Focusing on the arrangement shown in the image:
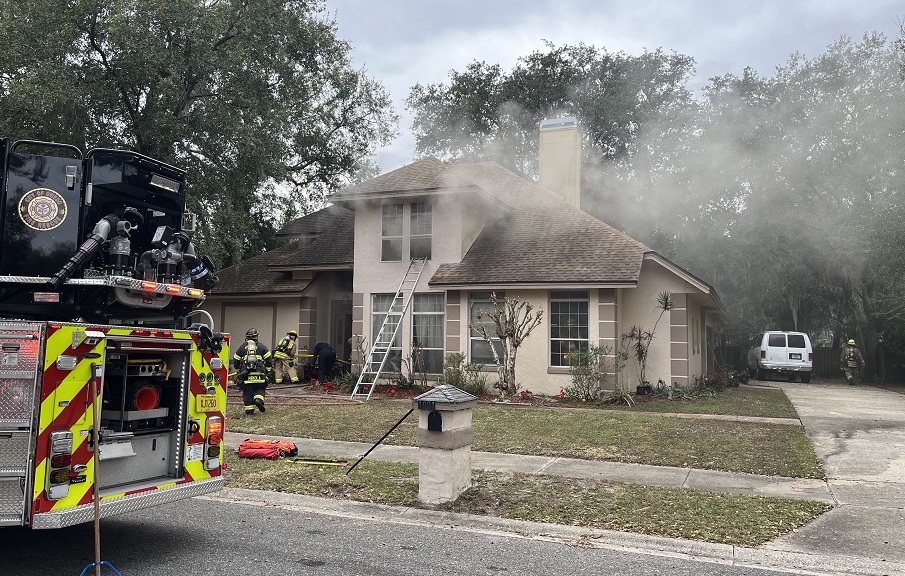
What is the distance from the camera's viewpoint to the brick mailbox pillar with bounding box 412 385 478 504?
632 cm

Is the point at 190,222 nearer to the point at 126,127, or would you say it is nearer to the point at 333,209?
the point at 126,127

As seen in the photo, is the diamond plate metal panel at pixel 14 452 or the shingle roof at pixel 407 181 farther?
the shingle roof at pixel 407 181

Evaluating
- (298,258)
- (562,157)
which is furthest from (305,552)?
(562,157)

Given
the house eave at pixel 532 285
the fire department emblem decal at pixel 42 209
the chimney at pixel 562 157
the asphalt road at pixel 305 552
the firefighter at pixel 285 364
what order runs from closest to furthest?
the asphalt road at pixel 305 552
the fire department emblem decal at pixel 42 209
the house eave at pixel 532 285
the firefighter at pixel 285 364
the chimney at pixel 562 157

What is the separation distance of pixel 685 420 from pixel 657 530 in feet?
21.9

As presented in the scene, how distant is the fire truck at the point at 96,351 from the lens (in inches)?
160

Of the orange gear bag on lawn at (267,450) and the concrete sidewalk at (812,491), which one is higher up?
the orange gear bag on lawn at (267,450)

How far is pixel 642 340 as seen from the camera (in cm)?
1578

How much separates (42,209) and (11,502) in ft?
7.02

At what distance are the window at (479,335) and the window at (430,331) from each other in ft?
2.81

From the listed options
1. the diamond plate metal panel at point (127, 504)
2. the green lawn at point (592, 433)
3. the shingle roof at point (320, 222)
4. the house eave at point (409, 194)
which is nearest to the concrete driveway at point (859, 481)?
the green lawn at point (592, 433)

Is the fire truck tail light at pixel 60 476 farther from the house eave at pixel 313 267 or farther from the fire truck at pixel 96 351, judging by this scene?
the house eave at pixel 313 267

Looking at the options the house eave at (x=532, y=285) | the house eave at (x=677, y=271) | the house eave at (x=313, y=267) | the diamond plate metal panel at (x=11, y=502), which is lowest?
the diamond plate metal panel at (x=11, y=502)

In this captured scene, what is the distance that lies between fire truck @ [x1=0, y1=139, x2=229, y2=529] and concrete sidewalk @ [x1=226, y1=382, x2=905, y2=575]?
1.77 m
